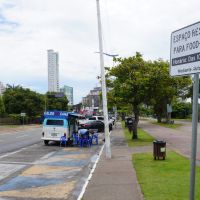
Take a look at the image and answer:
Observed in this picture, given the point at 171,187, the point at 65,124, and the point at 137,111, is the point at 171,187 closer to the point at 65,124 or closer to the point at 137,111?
the point at 65,124

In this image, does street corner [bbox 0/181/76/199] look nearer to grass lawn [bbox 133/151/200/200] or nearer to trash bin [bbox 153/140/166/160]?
grass lawn [bbox 133/151/200/200]

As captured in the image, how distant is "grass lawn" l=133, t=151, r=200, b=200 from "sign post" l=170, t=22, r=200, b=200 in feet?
15.4

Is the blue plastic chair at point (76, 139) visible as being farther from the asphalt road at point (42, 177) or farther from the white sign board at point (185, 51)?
the white sign board at point (185, 51)

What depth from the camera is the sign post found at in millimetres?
6098

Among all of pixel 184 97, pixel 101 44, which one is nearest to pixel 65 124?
pixel 101 44

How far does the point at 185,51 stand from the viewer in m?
6.38

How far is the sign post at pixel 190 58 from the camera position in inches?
240

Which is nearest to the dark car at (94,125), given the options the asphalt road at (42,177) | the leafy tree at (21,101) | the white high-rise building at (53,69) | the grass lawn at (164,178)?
the asphalt road at (42,177)

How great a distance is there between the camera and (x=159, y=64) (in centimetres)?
3472

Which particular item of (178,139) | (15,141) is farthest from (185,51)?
(178,139)

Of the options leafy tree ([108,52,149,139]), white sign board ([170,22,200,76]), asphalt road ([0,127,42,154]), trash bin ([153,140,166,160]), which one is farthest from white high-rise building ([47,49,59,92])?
white sign board ([170,22,200,76])

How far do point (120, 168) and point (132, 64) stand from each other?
17919 mm

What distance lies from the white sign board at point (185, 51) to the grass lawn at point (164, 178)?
4.83m

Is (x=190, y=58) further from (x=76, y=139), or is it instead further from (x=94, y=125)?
(x=94, y=125)
